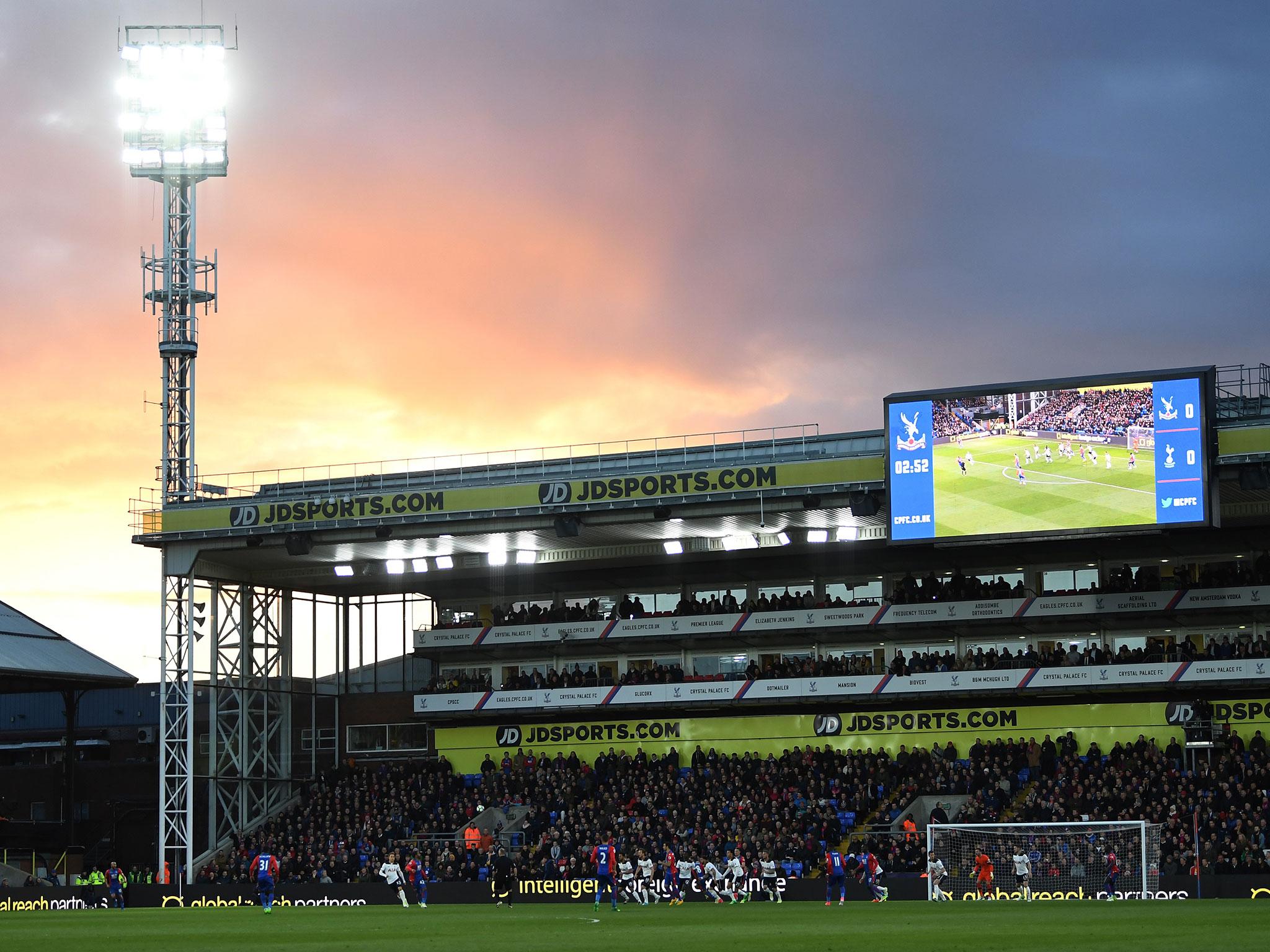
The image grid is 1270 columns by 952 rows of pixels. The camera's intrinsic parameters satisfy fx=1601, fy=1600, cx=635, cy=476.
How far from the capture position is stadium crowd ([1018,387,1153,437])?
4956cm

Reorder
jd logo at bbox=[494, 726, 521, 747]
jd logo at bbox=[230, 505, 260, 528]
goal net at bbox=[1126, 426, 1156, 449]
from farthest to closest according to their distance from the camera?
jd logo at bbox=[494, 726, 521, 747], jd logo at bbox=[230, 505, 260, 528], goal net at bbox=[1126, 426, 1156, 449]

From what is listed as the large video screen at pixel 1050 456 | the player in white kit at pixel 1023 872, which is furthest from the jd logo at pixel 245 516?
the player in white kit at pixel 1023 872

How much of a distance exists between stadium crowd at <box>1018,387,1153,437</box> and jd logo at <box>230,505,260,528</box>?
28794mm

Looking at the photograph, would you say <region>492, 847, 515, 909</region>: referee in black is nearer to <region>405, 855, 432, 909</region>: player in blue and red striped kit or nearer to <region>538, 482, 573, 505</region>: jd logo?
<region>405, 855, 432, 909</region>: player in blue and red striped kit

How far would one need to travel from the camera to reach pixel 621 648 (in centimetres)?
6756

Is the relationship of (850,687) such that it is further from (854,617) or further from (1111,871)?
(1111,871)

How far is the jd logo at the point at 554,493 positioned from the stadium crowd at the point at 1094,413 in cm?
1631

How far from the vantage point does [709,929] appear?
3000 centimetres

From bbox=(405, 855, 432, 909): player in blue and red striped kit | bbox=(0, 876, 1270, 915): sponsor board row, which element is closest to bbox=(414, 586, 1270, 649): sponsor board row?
bbox=(0, 876, 1270, 915): sponsor board row

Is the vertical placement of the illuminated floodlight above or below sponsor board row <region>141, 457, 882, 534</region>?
above

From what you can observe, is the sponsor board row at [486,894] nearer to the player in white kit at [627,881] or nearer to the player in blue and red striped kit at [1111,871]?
the player in blue and red striped kit at [1111,871]

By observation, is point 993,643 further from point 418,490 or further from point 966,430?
point 418,490

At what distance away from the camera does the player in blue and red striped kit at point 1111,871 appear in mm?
44531

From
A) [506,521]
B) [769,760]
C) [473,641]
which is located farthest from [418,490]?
[769,760]
